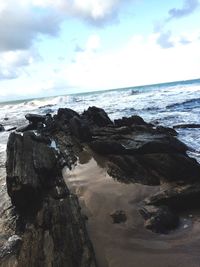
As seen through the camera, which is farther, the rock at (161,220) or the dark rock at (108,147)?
the dark rock at (108,147)

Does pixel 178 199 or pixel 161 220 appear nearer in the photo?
pixel 161 220

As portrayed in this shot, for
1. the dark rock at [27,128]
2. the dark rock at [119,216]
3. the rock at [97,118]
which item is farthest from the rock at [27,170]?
the dark rock at [27,128]

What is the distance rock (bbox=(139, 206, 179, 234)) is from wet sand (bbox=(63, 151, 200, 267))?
0.09 m

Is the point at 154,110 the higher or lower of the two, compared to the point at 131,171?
lower

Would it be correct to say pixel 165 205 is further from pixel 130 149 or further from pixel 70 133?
pixel 70 133

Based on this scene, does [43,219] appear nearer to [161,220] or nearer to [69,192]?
[69,192]

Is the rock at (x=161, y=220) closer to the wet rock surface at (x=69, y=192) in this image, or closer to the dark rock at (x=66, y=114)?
the wet rock surface at (x=69, y=192)

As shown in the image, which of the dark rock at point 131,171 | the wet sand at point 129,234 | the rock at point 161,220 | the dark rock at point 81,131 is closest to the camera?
the wet sand at point 129,234

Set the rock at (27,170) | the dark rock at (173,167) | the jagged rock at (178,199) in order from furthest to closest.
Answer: the dark rock at (173,167) → the rock at (27,170) → the jagged rock at (178,199)

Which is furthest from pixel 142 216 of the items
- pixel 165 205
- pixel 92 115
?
pixel 92 115

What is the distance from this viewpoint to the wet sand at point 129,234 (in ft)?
13.2

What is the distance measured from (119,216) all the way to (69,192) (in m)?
0.98

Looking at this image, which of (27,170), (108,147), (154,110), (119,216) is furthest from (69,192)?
(154,110)

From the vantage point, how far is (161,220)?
15.4 ft
